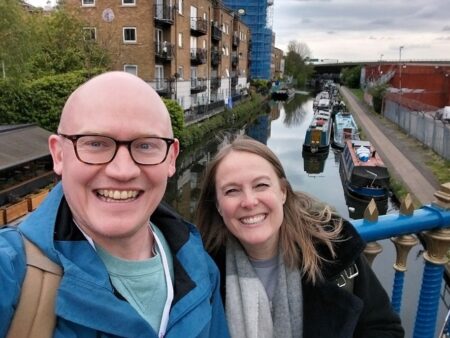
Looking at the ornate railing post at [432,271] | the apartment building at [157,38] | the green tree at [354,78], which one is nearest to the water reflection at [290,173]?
the apartment building at [157,38]

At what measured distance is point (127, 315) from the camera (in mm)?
1191

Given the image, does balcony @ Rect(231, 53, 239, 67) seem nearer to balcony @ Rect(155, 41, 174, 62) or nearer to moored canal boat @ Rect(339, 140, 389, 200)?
balcony @ Rect(155, 41, 174, 62)

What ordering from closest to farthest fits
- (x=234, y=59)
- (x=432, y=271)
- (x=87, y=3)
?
(x=432, y=271), (x=87, y=3), (x=234, y=59)

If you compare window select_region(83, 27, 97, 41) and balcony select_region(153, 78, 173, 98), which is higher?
window select_region(83, 27, 97, 41)

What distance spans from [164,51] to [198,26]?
633cm

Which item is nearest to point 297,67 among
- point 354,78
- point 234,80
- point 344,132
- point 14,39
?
point 354,78

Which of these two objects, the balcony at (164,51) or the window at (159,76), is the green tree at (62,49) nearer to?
the balcony at (164,51)

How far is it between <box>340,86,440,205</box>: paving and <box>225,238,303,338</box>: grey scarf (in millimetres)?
11545

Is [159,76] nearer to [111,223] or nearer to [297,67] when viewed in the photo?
[111,223]

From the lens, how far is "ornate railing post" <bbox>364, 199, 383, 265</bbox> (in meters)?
2.04

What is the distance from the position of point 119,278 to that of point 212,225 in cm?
71

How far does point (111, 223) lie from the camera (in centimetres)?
128

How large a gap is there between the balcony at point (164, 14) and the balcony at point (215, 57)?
1148 centimetres

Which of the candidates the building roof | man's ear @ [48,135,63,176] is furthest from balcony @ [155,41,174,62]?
man's ear @ [48,135,63,176]
